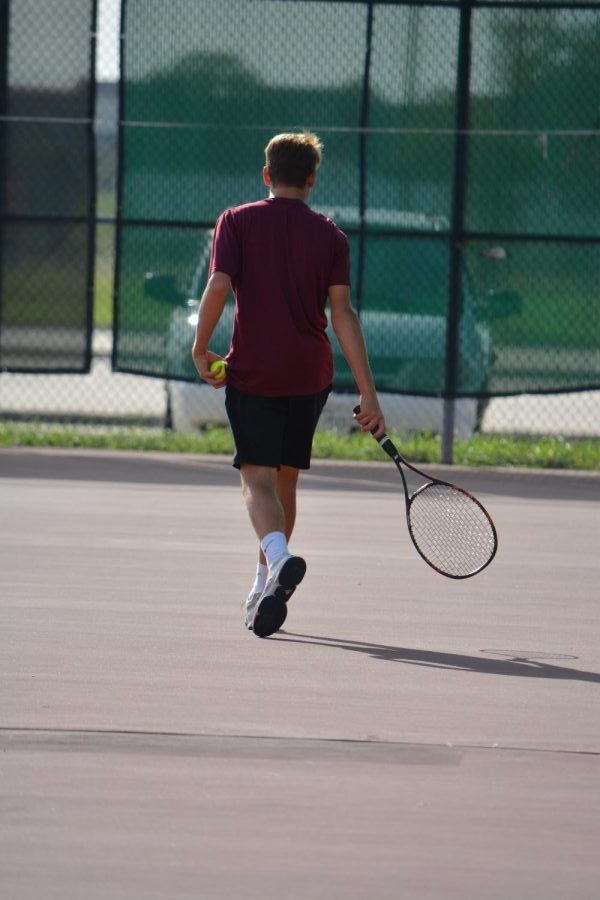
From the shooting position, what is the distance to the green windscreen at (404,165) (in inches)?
451

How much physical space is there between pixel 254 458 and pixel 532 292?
17.8 ft

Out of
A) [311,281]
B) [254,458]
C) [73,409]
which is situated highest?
[311,281]

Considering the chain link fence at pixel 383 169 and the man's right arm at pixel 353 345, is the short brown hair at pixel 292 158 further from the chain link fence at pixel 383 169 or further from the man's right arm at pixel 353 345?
the chain link fence at pixel 383 169

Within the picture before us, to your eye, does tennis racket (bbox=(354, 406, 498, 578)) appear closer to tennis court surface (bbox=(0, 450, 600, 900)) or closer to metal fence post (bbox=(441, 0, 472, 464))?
tennis court surface (bbox=(0, 450, 600, 900))

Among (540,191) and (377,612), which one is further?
(540,191)

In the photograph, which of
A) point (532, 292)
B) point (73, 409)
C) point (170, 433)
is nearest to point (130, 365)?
point (170, 433)

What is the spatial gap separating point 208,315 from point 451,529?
1219 millimetres

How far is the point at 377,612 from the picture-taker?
7051 mm

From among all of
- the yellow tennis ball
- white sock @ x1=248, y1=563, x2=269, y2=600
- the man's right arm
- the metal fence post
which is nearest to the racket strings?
the man's right arm

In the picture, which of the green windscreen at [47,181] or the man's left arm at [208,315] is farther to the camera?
the green windscreen at [47,181]

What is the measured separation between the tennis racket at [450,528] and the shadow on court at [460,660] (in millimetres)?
452

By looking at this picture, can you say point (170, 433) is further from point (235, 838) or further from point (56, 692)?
point (235, 838)

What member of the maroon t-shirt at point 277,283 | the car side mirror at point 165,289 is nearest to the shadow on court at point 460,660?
the maroon t-shirt at point 277,283

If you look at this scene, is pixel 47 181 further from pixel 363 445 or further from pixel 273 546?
pixel 273 546
